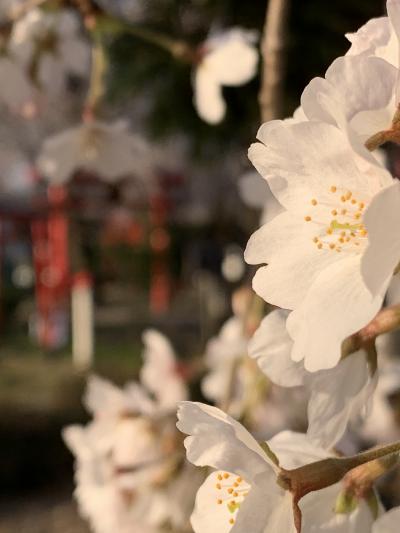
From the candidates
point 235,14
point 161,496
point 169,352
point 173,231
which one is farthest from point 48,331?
point 161,496

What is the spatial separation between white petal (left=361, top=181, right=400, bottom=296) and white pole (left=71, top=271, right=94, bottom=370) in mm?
4797

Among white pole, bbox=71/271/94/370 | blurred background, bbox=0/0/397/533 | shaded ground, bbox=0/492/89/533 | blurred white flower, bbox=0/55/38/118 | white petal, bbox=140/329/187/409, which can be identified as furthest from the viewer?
white pole, bbox=71/271/94/370

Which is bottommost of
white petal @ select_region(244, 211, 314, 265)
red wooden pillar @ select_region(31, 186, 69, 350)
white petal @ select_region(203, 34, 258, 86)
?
red wooden pillar @ select_region(31, 186, 69, 350)

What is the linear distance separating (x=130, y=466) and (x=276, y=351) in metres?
0.48

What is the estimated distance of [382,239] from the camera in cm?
35

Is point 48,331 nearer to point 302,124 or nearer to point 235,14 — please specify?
point 235,14

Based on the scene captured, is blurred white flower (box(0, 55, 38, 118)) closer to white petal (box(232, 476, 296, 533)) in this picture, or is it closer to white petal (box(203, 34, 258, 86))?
white petal (box(203, 34, 258, 86))

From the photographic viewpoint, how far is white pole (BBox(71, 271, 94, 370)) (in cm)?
524

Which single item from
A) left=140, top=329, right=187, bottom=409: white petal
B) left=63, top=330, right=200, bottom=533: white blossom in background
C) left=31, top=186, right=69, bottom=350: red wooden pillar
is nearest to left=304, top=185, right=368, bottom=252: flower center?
left=63, top=330, right=200, bottom=533: white blossom in background

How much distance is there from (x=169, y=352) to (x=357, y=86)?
898mm

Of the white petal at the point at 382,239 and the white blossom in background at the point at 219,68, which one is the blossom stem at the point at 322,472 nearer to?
the white petal at the point at 382,239

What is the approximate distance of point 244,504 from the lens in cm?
42

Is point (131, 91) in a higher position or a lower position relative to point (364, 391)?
higher

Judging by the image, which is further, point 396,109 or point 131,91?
point 131,91
